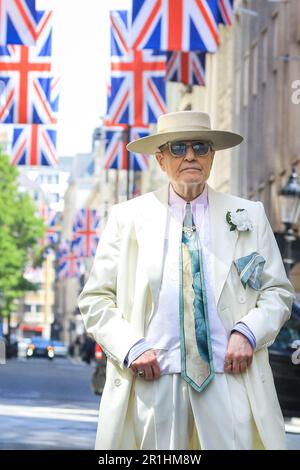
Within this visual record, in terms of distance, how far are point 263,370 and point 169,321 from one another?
383 mm

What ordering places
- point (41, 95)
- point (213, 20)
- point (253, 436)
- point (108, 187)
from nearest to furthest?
point (253, 436) < point (213, 20) < point (41, 95) < point (108, 187)

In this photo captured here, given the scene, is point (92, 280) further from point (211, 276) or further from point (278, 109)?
point (278, 109)

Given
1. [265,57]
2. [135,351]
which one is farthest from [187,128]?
[265,57]

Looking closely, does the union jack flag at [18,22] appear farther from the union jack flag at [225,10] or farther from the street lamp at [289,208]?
the street lamp at [289,208]

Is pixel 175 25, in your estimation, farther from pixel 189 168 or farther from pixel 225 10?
pixel 189 168

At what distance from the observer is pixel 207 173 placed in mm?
5816

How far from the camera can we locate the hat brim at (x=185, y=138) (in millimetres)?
5781

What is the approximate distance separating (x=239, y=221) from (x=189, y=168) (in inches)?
10.7

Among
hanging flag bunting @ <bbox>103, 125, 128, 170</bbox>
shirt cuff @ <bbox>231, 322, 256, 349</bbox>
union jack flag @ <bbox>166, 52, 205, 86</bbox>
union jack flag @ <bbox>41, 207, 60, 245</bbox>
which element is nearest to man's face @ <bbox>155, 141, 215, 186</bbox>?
shirt cuff @ <bbox>231, 322, 256, 349</bbox>

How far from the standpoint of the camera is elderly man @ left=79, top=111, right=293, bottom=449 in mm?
5445

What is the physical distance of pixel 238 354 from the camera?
543 cm
